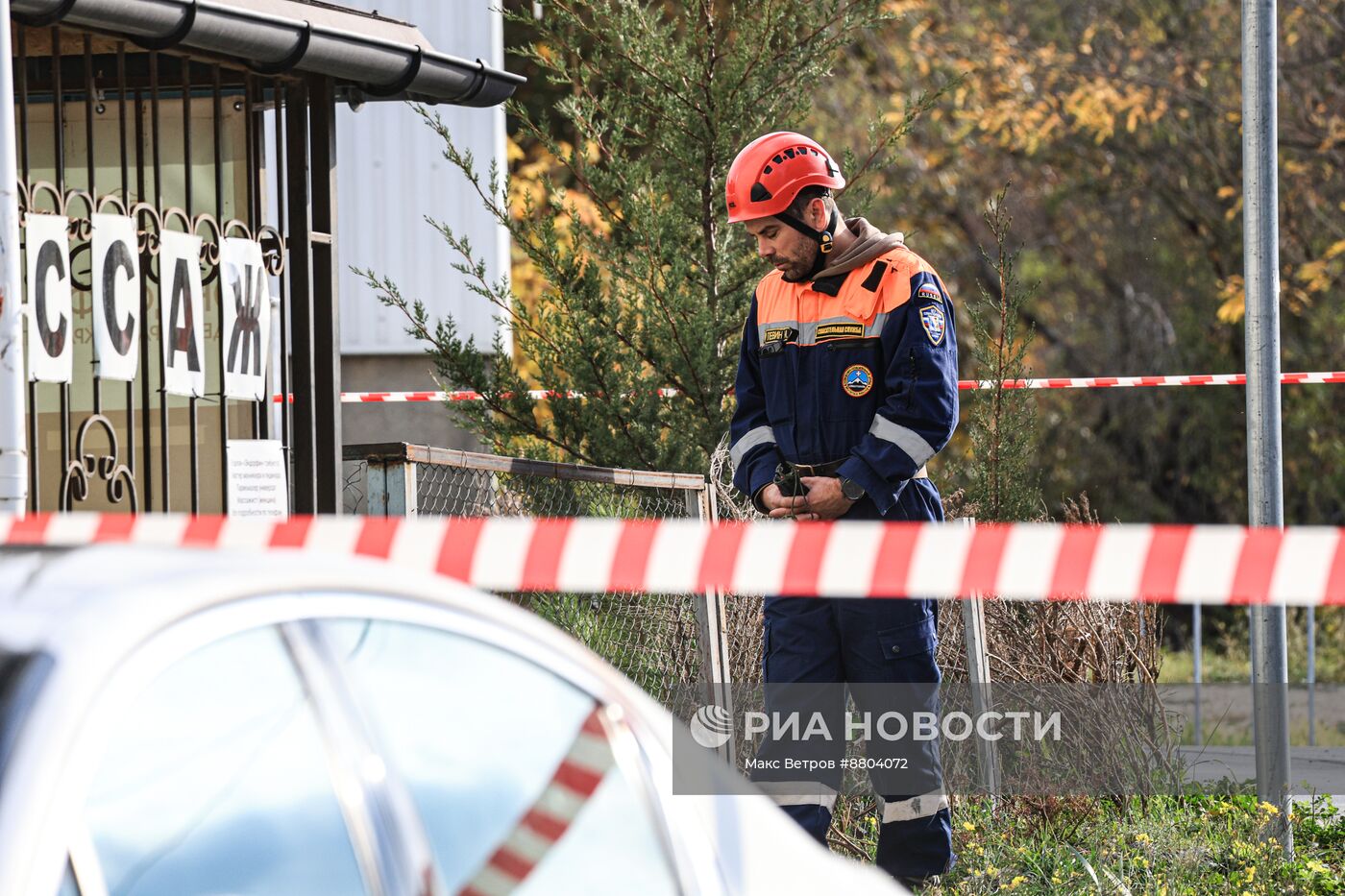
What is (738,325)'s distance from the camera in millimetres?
7109

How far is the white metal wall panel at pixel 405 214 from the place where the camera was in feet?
35.3

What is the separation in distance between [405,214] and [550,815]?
910 cm

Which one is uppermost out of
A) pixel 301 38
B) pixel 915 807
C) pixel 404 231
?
pixel 301 38

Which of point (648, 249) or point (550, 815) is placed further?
point (648, 249)

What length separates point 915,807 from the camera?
4.52m

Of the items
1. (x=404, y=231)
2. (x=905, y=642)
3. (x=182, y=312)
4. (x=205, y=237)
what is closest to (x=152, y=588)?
(x=905, y=642)

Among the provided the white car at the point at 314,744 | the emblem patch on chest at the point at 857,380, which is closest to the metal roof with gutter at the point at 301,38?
the emblem patch on chest at the point at 857,380

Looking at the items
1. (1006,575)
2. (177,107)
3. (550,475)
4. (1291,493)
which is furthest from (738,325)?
(1291,493)

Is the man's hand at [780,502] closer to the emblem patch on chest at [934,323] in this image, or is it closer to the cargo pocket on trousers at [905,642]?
the cargo pocket on trousers at [905,642]

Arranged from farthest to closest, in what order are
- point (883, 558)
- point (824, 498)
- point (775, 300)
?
point (775, 300) → point (824, 498) → point (883, 558)

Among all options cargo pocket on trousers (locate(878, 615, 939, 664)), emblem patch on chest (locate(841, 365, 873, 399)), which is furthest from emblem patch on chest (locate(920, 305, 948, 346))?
cargo pocket on trousers (locate(878, 615, 939, 664))

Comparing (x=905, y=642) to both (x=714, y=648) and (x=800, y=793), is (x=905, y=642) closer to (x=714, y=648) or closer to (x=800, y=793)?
(x=800, y=793)

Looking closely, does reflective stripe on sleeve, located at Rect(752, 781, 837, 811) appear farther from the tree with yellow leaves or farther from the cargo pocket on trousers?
the tree with yellow leaves

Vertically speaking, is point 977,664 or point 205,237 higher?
point 205,237
